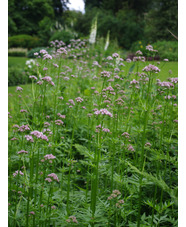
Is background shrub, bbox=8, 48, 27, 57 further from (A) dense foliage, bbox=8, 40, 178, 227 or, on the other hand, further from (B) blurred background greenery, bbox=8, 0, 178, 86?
(A) dense foliage, bbox=8, 40, 178, 227

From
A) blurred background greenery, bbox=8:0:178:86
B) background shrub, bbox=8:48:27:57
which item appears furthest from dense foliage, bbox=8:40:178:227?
background shrub, bbox=8:48:27:57

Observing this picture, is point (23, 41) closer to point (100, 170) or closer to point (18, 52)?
point (18, 52)

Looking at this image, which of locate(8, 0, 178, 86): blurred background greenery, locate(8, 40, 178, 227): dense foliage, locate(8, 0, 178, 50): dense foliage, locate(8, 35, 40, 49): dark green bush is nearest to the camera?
locate(8, 40, 178, 227): dense foliage

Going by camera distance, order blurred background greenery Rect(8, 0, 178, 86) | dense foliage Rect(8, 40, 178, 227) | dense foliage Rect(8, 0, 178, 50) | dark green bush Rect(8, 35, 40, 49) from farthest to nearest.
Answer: dark green bush Rect(8, 35, 40, 49) < dense foliage Rect(8, 0, 178, 50) < blurred background greenery Rect(8, 0, 178, 86) < dense foliage Rect(8, 40, 178, 227)

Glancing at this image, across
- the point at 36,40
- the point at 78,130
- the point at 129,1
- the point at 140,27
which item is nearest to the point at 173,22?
the point at 78,130

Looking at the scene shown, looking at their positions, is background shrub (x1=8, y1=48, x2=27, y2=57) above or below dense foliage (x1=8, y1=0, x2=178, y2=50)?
below

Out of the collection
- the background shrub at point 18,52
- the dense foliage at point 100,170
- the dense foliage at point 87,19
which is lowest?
the dense foliage at point 100,170

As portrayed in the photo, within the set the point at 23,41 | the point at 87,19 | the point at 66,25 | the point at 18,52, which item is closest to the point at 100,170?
the point at 18,52

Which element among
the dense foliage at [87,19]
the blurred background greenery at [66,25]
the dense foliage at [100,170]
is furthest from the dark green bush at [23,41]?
the dense foliage at [100,170]

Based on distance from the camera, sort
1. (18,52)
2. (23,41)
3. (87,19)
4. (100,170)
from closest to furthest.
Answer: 1. (100,170)
2. (18,52)
3. (23,41)
4. (87,19)

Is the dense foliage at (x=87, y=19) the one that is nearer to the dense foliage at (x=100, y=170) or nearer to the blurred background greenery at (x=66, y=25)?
the blurred background greenery at (x=66, y=25)

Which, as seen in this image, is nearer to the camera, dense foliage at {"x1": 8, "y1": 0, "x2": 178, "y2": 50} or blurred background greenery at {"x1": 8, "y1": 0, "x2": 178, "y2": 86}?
blurred background greenery at {"x1": 8, "y1": 0, "x2": 178, "y2": 86}

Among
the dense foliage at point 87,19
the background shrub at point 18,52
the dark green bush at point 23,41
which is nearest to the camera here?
the dense foliage at point 87,19
